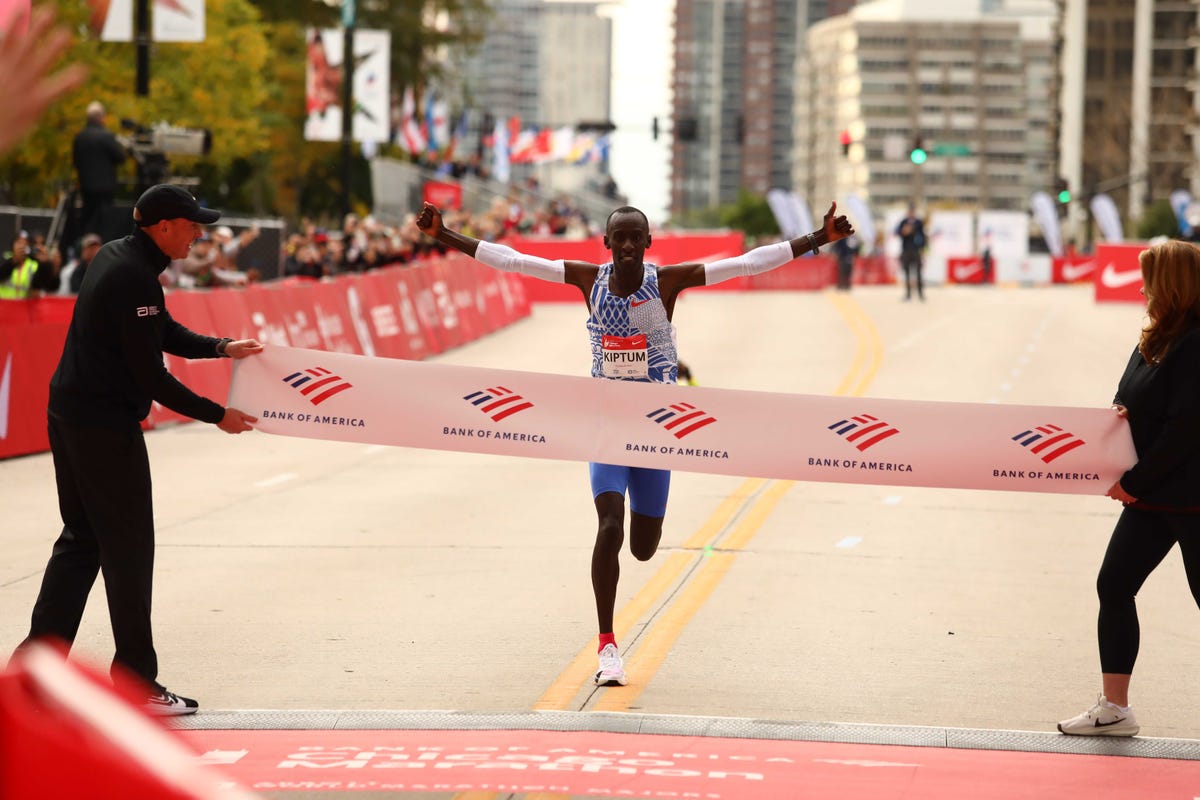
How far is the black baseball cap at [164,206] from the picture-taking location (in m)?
7.15

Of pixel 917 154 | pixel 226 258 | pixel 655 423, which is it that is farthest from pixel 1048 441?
pixel 917 154

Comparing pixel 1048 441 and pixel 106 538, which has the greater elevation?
pixel 1048 441

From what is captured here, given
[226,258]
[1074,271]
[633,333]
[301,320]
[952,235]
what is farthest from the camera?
[952,235]

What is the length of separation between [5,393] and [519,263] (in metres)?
10.5

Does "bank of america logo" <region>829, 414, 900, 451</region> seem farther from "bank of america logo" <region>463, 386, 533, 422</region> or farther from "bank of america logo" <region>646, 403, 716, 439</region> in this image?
"bank of america logo" <region>463, 386, 533, 422</region>

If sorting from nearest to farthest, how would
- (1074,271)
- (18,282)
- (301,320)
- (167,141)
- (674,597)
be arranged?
(674,597), (18,282), (167,141), (301,320), (1074,271)

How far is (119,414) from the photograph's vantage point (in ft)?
23.5

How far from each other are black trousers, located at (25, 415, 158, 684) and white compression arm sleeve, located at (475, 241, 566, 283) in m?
1.92

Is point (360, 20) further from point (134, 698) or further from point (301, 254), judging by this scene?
point (134, 698)

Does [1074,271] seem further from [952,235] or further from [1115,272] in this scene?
[1115,272]

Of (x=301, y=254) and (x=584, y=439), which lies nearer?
(x=584, y=439)

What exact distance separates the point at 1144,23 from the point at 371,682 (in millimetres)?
158046

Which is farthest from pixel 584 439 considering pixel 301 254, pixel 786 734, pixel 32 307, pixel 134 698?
pixel 301 254

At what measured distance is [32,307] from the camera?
18.3 m
